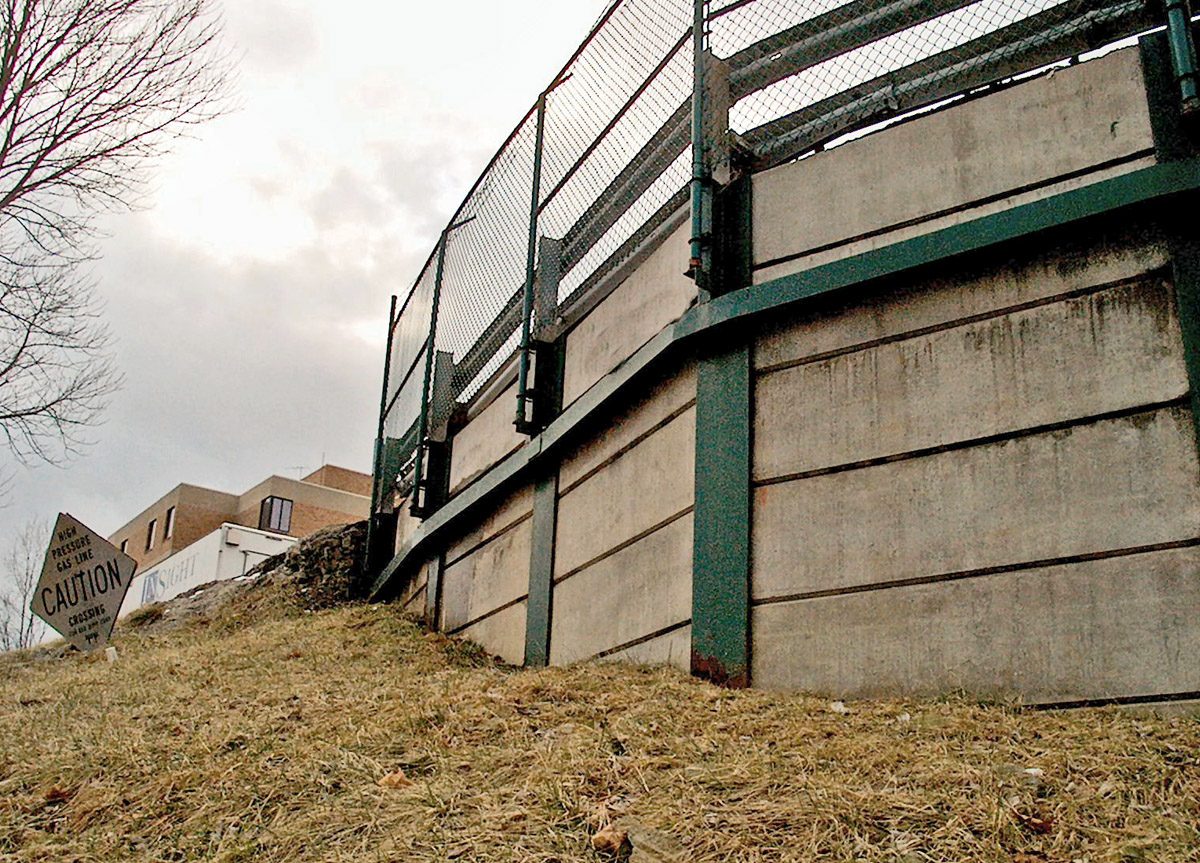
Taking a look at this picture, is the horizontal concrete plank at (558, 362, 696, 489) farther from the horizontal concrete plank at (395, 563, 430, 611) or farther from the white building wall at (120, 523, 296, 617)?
the white building wall at (120, 523, 296, 617)

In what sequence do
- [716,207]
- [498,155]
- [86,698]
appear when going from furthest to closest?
[498,155], [86,698], [716,207]

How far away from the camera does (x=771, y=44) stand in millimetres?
6156

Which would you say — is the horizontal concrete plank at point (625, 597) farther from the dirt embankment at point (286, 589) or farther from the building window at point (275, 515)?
the building window at point (275, 515)

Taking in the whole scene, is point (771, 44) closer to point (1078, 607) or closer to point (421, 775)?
point (1078, 607)

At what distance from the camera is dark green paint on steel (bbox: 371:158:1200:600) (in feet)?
15.3

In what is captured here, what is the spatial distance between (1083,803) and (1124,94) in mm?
3190

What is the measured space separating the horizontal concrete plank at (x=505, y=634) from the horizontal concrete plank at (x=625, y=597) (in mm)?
535

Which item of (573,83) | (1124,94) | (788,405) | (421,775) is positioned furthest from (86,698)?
(1124,94)

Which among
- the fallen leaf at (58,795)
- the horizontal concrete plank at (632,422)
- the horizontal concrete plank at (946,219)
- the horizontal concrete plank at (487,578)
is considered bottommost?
the fallen leaf at (58,795)

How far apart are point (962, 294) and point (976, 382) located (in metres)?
0.43

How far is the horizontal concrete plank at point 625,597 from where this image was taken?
5.73 meters

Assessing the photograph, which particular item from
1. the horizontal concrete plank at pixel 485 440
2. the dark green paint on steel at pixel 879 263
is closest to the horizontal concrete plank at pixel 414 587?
the horizontal concrete plank at pixel 485 440

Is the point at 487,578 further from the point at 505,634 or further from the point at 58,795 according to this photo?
the point at 58,795

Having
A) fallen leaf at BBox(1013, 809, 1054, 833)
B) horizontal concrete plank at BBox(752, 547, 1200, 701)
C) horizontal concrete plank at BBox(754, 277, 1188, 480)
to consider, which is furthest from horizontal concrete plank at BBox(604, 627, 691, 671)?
fallen leaf at BBox(1013, 809, 1054, 833)
